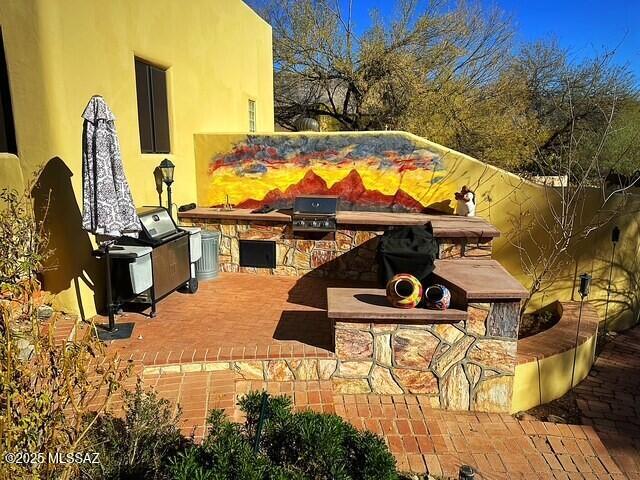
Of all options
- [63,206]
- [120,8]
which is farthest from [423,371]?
[120,8]

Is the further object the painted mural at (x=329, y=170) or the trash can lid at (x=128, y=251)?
the painted mural at (x=329, y=170)

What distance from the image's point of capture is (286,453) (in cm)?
273

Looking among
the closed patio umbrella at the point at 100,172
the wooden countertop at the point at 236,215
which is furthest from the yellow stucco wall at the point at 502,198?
the closed patio umbrella at the point at 100,172

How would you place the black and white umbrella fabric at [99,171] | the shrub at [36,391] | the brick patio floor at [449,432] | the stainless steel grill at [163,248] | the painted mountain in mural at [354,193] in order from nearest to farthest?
the shrub at [36,391] < the brick patio floor at [449,432] < the black and white umbrella fabric at [99,171] < the stainless steel grill at [163,248] < the painted mountain in mural at [354,193]

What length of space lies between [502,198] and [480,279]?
345cm

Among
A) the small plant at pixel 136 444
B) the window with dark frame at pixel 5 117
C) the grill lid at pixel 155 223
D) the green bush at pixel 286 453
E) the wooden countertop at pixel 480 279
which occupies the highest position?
the window with dark frame at pixel 5 117

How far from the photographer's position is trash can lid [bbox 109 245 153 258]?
5273 mm

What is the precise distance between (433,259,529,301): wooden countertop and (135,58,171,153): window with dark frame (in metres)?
4.80

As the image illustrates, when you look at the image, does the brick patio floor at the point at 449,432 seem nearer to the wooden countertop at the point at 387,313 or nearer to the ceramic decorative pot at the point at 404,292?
the wooden countertop at the point at 387,313

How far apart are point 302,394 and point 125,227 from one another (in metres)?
2.70

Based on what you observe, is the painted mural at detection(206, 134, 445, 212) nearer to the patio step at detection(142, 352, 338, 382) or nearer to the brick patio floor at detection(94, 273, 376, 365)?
the brick patio floor at detection(94, 273, 376, 365)

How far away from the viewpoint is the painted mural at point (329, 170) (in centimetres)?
814

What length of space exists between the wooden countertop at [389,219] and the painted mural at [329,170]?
1.08 feet

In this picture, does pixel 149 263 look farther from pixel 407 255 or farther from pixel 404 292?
pixel 407 255
